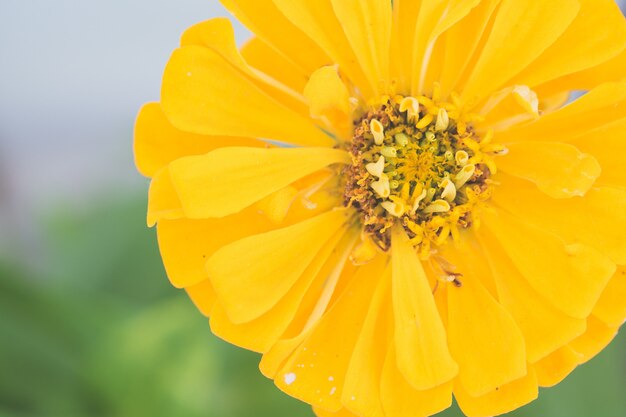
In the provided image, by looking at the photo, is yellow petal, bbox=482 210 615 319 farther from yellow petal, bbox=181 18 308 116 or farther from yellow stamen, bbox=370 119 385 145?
yellow petal, bbox=181 18 308 116

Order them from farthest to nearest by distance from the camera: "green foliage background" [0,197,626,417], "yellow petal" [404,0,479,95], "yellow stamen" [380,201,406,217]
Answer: "green foliage background" [0,197,626,417], "yellow stamen" [380,201,406,217], "yellow petal" [404,0,479,95]

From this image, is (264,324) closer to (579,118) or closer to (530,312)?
(530,312)

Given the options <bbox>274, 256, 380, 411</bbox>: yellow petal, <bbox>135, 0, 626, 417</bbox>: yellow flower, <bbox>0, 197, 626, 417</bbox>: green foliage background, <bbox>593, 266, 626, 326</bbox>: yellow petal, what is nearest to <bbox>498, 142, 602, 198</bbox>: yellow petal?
<bbox>135, 0, 626, 417</bbox>: yellow flower

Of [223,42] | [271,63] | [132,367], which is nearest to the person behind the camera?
[223,42]

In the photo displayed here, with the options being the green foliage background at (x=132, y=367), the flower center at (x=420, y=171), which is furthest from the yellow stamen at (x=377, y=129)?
the green foliage background at (x=132, y=367)

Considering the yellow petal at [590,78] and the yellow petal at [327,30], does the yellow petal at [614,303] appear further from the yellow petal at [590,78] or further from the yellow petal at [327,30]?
the yellow petal at [327,30]

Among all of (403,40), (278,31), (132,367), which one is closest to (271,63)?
(278,31)
